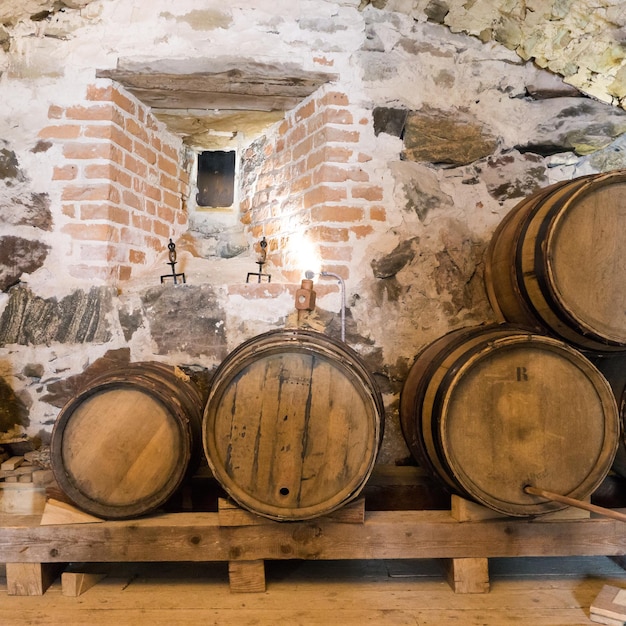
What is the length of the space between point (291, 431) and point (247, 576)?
1.85ft

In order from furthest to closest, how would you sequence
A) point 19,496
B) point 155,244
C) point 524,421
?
1. point 155,244
2. point 19,496
3. point 524,421

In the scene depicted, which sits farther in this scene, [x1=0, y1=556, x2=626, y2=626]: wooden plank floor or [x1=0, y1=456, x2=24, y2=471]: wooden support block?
[x1=0, y1=456, x2=24, y2=471]: wooden support block

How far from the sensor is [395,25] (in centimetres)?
234

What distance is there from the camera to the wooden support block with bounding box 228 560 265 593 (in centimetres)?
175

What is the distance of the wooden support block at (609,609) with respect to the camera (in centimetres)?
156

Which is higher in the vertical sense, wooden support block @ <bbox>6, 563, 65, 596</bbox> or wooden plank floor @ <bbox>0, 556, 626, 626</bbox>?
wooden support block @ <bbox>6, 563, 65, 596</bbox>

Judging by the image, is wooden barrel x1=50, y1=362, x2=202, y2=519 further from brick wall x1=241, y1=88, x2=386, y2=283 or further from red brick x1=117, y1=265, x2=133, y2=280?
brick wall x1=241, y1=88, x2=386, y2=283

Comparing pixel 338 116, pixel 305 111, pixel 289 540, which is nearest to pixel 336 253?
pixel 338 116

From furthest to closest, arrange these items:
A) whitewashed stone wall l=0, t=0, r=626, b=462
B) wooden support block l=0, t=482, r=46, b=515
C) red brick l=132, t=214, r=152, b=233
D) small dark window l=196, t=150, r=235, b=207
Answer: small dark window l=196, t=150, r=235, b=207, red brick l=132, t=214, r=152, b=233, whitewashed stone wall l=0, t=0, r=626, b=462, wooden support block l=0, t=482, r=46, b=515

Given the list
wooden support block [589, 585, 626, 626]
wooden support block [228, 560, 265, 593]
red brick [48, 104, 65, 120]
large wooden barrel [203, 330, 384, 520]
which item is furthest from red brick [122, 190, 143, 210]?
wooden support block [589, 585, 626, 626]

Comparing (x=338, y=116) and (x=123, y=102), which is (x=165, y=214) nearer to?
(x=123, y=102)

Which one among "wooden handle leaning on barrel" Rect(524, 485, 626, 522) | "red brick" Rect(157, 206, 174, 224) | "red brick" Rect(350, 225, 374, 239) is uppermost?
"red brick" Rect(157, 206, 174, 224)

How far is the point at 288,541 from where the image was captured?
68.9 inches

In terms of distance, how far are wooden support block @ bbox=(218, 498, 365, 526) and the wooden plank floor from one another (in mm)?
250
